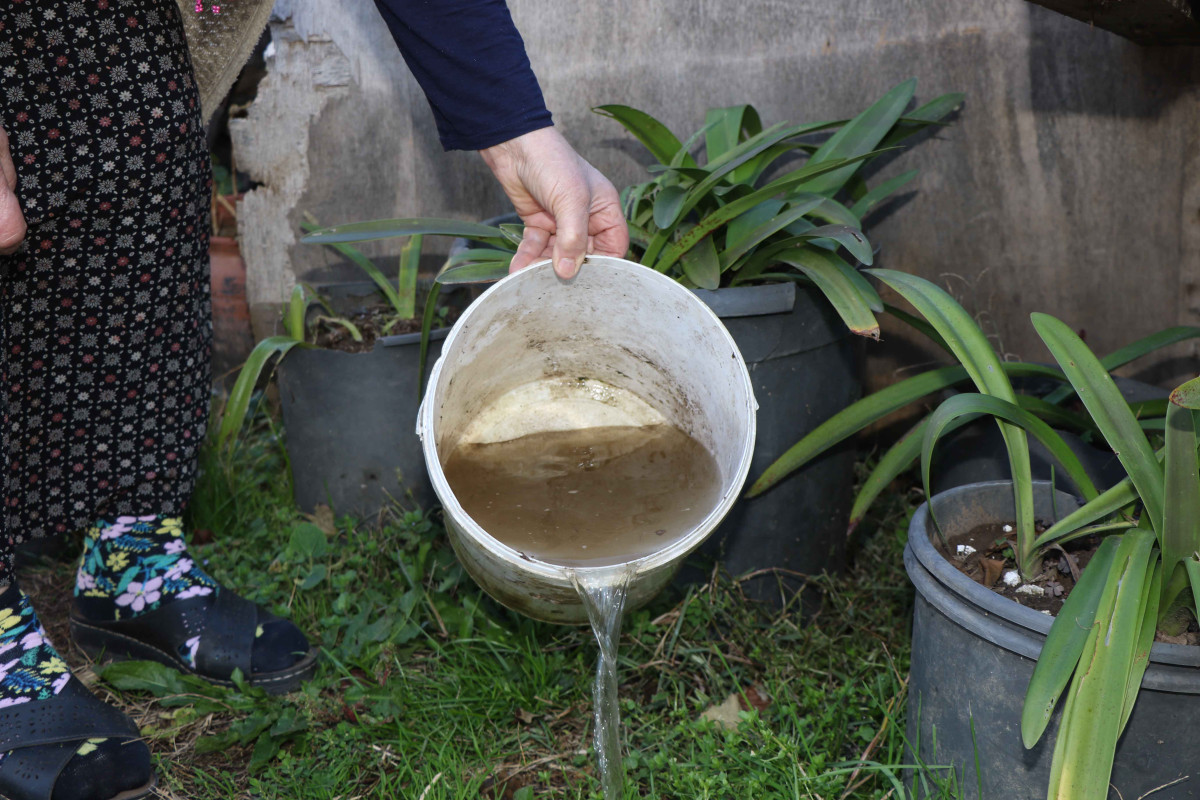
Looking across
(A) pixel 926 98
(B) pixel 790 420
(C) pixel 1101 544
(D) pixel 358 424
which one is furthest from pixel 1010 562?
(D) pixel 358 424

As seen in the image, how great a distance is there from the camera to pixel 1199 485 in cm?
106

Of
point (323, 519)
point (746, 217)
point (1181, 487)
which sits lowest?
point (323, 519)

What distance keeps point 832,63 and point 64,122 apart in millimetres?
1498

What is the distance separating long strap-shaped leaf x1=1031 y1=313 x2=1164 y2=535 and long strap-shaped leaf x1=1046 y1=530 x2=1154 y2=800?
121 millimetres

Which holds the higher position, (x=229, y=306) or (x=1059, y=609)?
(x=1059, y=609)

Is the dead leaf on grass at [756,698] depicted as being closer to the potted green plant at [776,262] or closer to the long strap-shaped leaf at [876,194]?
the potted green plant at [776,262]

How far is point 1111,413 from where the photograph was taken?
1.16 metres

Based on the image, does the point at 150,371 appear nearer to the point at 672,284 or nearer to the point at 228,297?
the point at 672,284

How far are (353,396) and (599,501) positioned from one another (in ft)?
2.58

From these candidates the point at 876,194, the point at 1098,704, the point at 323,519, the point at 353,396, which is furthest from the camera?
the point at 323,519

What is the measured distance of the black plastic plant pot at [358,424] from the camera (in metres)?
2.01

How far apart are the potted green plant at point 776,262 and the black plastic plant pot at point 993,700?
1.34 feet

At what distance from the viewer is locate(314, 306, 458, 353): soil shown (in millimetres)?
2121

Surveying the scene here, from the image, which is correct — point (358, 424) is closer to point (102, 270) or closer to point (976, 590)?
point (102, 270)
